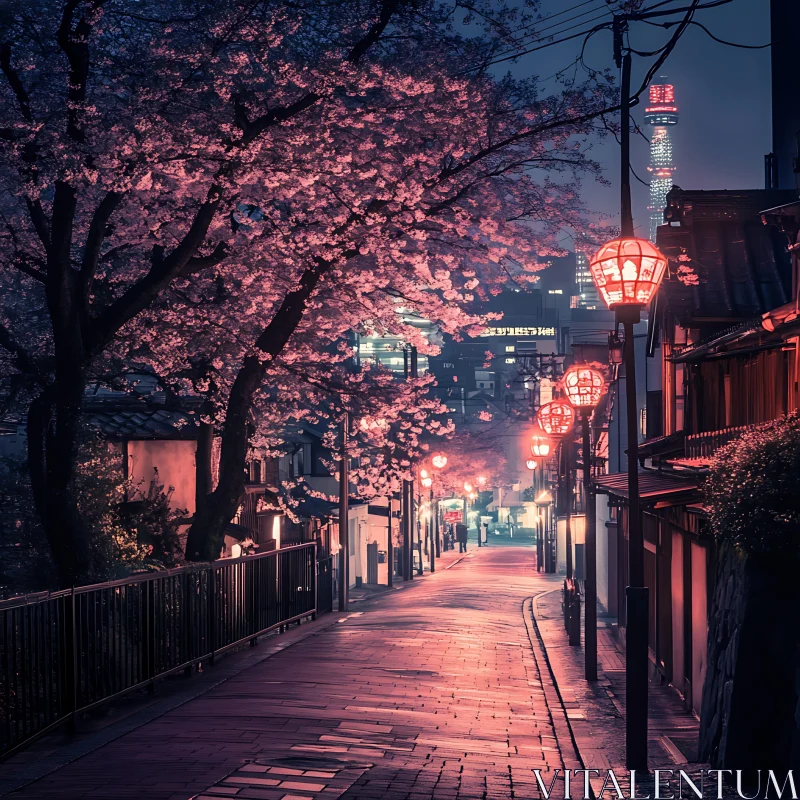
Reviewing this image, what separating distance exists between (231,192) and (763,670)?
1160 centimetres

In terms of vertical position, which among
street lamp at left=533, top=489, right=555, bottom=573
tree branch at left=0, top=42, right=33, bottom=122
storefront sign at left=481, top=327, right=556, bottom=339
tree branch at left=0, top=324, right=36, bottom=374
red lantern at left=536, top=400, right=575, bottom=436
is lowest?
street lamp at left=533, top=489, right=555, bottom=573

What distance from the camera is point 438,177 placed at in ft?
67.9

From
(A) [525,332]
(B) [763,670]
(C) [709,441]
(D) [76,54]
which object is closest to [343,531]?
(C) [709,441]

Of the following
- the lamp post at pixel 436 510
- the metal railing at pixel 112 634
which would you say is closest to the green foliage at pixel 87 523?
the metal railing at pixel 112 634

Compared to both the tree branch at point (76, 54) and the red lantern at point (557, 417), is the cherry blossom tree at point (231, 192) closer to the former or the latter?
the tree branch at point (76, 54)

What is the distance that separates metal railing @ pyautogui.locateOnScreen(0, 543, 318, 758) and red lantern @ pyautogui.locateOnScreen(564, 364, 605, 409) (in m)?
6.98

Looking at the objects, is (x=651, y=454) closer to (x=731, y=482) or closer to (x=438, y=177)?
(x=438, y=177)

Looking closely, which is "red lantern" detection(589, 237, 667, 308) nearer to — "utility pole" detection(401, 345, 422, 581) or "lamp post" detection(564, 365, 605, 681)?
"lamp post" detection(564, 365, 605, 681)

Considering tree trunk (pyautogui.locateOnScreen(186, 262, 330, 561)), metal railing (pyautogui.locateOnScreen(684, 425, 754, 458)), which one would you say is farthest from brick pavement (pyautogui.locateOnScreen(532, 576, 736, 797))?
tree trunk (pyautogui.locateOnScreen(186, 262, 330, 561))

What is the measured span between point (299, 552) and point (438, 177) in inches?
355

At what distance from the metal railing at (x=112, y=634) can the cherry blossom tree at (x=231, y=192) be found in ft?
5.16

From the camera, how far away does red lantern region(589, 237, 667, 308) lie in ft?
41.7

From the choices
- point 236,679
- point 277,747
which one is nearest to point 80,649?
point 277,747

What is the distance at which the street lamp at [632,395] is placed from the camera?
11.6 meters
